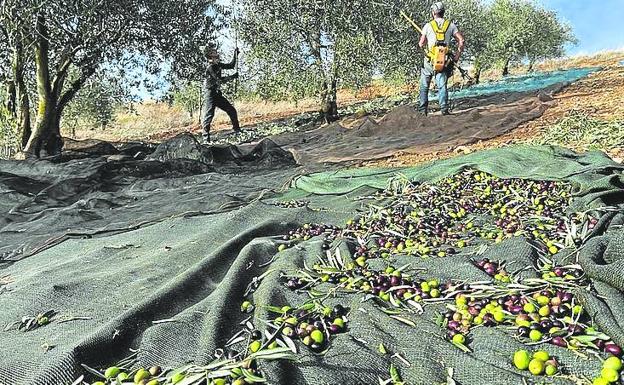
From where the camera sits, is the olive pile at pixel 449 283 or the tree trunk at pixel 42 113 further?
the tree trunk at pixel 42 113

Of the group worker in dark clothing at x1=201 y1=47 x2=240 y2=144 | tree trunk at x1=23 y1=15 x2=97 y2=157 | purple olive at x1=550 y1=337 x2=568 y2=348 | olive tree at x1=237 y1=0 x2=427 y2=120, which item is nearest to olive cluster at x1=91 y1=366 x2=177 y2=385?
purple olive at x1=550 y1=337 x2=568 y2=348

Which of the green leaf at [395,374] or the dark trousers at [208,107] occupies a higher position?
the dark trousers at [208,107]

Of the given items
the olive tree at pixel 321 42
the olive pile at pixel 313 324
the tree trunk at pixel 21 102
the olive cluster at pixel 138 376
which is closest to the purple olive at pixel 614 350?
the olive pile at pixel 313 324

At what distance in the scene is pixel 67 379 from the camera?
177cm

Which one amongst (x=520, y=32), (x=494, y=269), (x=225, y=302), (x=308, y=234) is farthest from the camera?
(x=520, y=32)

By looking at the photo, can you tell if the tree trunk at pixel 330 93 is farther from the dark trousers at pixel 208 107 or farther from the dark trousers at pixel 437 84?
the dark trousers at pixel 437 84

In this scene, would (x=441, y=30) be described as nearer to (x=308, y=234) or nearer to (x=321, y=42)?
(x=321, y=42)

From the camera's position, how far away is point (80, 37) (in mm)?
9227

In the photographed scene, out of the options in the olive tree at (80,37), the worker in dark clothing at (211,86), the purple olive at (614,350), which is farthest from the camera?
the worker in dark clothing at (211,86)

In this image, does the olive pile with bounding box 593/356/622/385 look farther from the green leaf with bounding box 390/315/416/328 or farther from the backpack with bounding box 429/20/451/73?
the backpack with bounding box 429/20/451/73

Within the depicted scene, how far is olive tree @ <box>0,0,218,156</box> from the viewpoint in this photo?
342 inches

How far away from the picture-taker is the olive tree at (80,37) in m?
8.68

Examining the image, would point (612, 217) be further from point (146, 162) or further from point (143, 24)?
point (143, 24)

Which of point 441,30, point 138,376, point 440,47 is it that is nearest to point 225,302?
point 138,376
